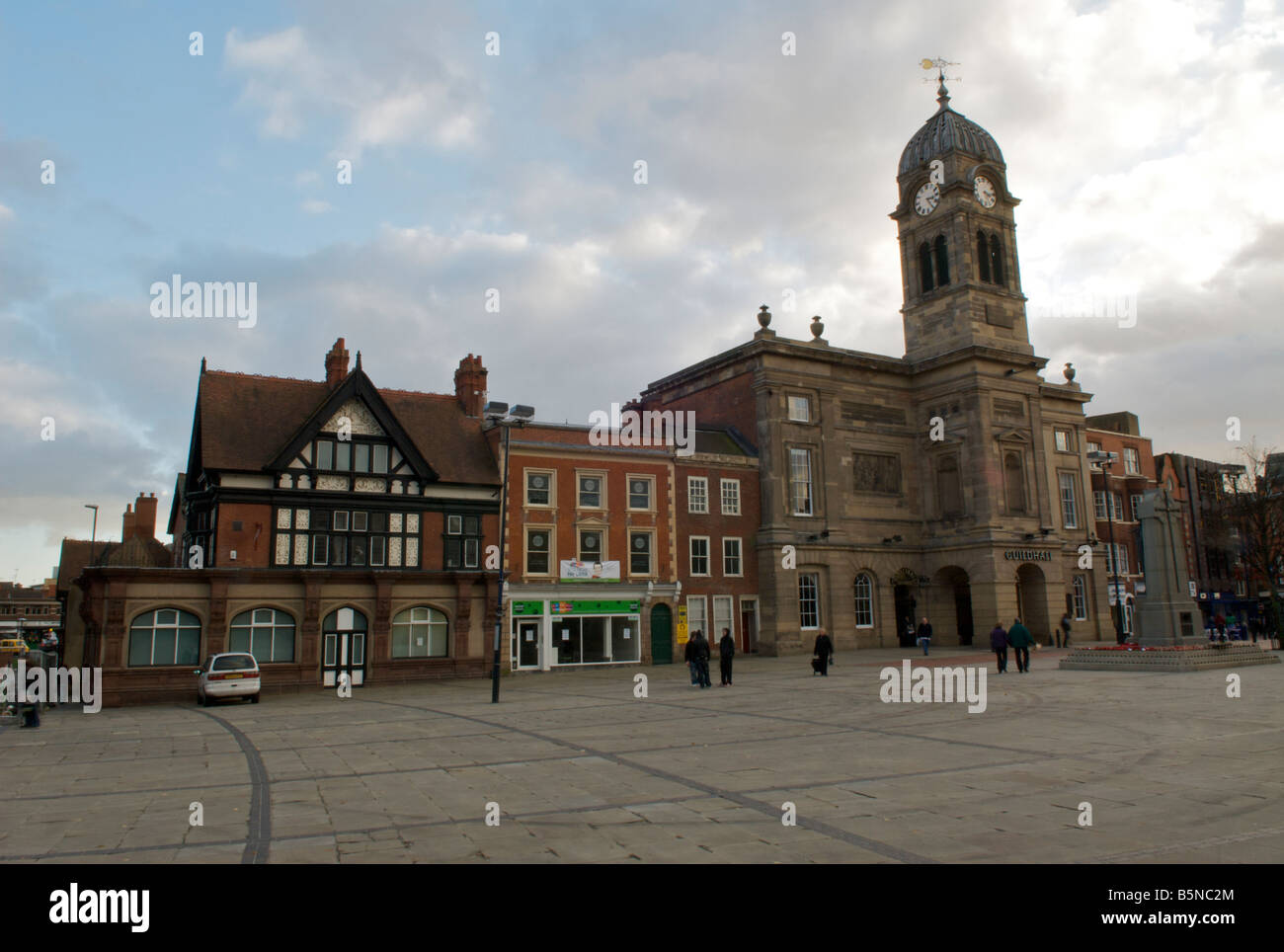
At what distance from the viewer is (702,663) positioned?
91.9ft

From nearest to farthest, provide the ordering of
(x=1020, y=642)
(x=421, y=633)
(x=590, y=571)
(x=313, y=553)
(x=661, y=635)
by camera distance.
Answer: (x=1020, y=642)
(x=313, y=553)
(x=421, y=633)
(x=590, y=571)
(x=661, y=635)

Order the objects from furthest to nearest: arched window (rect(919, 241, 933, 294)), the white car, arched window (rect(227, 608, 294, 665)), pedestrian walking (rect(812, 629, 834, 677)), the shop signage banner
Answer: arched window (rect(919, 241, 933, 294)) < the shop signage banner < arched window (rect(227, 608, 294, 665)) < pedestrian walking (rect(812, 629, 834, 677)) < the white car

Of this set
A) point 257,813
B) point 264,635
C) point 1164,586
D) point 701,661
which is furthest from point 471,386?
point 257,813

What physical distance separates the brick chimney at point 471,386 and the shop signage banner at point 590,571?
8085 millimetres

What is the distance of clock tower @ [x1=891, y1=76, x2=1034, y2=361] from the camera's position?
50.5 meters

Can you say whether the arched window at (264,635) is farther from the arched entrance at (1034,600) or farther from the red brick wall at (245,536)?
the arched entrance at (1034,600)

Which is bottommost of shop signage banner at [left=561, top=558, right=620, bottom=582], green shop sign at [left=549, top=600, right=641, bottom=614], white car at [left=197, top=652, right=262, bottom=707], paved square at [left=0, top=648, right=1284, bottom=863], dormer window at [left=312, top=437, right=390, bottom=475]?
paved square at [left=0, top=648, right=1284, bottom=863]

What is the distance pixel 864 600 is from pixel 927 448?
9.81 metres

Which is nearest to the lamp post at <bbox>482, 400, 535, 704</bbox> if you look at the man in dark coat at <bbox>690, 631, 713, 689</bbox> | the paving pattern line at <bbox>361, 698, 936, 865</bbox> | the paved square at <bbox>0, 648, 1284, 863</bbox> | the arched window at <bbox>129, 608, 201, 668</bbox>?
the paved square at <bbox>0, 648, 1284, 863</bbox>

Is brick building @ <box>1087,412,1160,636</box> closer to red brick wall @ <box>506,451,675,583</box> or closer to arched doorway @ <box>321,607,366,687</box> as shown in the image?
red brick wall @ <box>506,451,675,583</box>

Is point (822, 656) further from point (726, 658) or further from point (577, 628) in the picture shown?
point (577, 628)

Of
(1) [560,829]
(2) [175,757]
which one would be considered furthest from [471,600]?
(1) [560,829]

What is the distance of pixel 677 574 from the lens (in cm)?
4191
